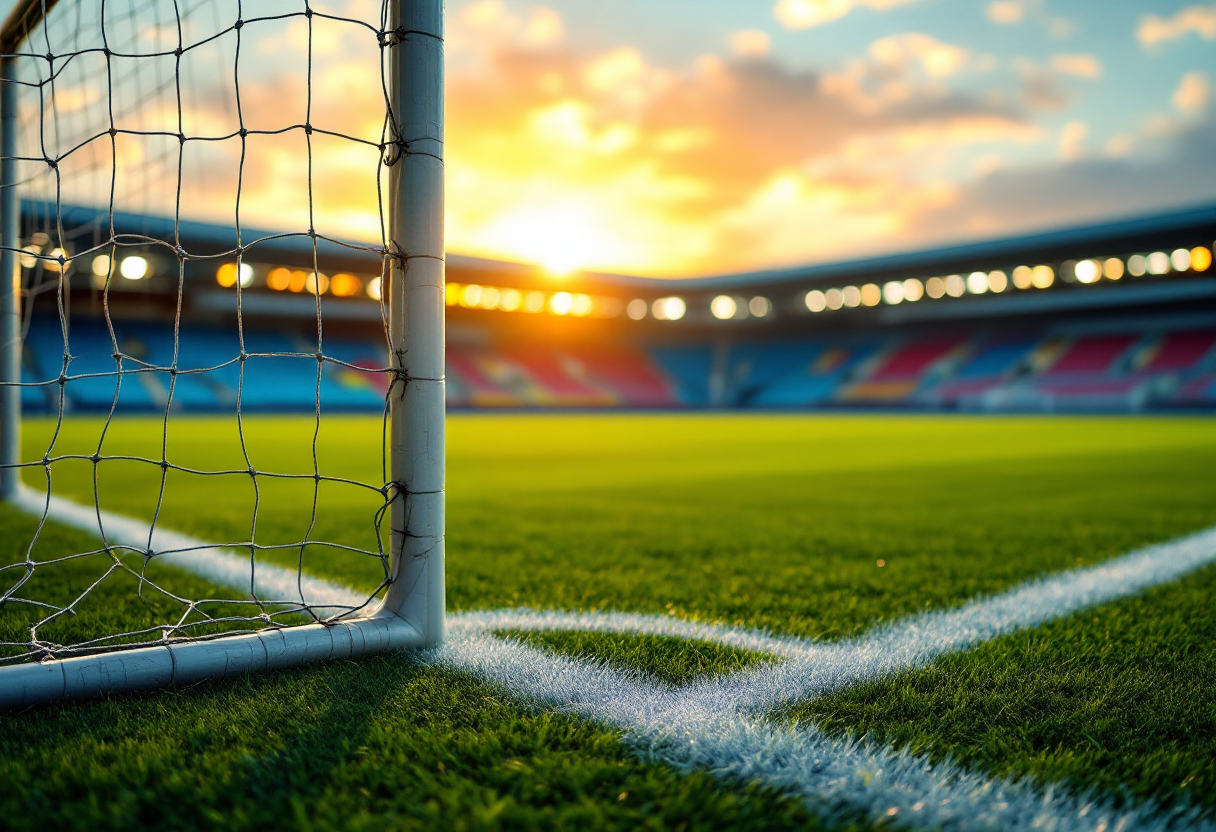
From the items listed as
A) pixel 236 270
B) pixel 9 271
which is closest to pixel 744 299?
pixel 9 271

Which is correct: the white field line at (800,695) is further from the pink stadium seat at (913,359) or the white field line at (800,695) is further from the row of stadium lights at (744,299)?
the pink stadium seat at (913,359)

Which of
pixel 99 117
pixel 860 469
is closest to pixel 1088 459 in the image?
pixel 860 469

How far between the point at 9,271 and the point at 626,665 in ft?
13.0

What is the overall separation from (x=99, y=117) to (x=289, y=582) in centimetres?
227

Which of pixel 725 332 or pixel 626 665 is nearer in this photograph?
pixel 626 665

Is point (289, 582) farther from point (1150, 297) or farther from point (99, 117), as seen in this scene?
point (1150, 297)

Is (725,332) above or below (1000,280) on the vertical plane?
below

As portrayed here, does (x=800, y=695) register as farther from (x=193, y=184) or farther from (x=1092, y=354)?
(x=1092, y=354)

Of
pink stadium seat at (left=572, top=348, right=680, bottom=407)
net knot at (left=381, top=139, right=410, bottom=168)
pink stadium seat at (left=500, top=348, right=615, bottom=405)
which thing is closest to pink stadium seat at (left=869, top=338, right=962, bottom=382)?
pink stadium seat at (left=572, top=348, right=680, bottom=407)

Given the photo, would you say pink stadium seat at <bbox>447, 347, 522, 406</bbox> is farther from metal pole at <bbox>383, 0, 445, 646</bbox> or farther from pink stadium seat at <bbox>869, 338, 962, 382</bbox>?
metal pole at <bbox>383, 0, 445, 646</bbox>

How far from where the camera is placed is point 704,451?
10.6 metres

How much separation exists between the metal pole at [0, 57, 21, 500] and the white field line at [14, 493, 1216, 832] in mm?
2000

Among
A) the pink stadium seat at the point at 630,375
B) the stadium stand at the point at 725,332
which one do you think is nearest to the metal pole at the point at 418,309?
the stadium stand at the point at 725,332

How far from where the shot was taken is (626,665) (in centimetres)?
184
